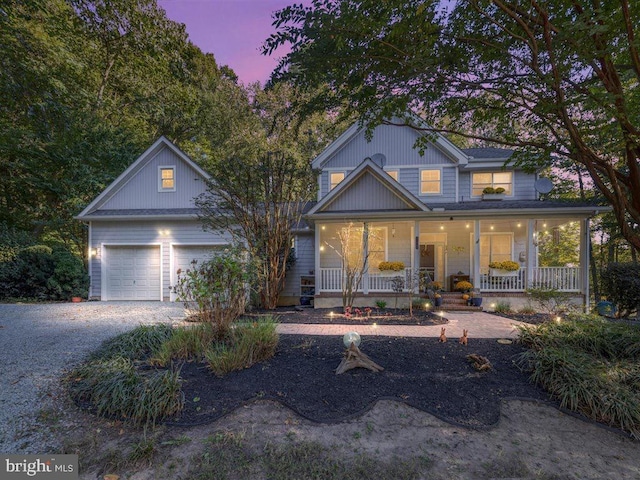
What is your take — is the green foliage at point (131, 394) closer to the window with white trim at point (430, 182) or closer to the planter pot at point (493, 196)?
the window with white trim at point (430, 182)

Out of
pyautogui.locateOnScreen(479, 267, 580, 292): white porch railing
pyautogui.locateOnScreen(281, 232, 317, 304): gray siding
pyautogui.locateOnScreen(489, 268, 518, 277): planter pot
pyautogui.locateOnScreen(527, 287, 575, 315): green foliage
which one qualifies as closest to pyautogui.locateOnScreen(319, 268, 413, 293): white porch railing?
pyautogui.locateOnScreen(281, 232, 317, 304): gray siding

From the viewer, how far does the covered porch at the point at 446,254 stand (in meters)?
9.74

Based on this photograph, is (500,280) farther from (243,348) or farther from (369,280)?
(243,348)

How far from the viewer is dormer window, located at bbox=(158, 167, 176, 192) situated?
12.0m

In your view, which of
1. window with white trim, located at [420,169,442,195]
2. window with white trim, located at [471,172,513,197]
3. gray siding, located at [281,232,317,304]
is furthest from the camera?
gray siding, located at [281,232,317,304]

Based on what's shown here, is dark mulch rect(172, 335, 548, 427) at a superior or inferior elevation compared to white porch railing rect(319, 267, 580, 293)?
inferior

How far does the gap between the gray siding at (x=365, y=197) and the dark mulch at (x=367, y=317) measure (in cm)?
341

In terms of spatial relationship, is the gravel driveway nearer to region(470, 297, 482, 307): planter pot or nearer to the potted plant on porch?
region(470, 297, 482, 307): planter pot

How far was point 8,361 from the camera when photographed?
4.63 meters

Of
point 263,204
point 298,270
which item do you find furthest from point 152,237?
point 298,270

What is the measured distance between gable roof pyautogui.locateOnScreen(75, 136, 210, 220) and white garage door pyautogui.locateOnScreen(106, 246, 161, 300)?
1.82 metres

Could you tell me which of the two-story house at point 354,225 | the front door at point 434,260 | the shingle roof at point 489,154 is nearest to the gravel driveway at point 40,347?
the two-story house at point 354,225

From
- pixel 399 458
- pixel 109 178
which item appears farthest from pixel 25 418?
pixel 109 178

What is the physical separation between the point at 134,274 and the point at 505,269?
44.9 feet
